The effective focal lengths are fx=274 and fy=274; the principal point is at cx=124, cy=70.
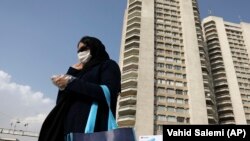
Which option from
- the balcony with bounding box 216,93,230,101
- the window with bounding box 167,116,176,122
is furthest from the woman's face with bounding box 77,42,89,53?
the balcony with bounding box 216,93,230,101

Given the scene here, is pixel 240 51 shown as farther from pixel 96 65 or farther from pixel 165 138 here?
pixel 96 65

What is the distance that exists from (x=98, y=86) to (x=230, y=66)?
269ft

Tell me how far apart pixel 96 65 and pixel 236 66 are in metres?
85.7

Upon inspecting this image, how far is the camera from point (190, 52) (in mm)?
63281

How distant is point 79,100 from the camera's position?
101 inches

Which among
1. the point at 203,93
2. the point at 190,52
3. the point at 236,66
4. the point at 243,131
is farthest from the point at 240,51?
the point at 243,131

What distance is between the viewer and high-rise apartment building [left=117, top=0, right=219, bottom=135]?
51.5 meters

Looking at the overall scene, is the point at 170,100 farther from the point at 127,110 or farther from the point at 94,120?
the point at 94,120

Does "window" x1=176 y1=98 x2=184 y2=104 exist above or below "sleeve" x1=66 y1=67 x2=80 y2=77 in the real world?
above

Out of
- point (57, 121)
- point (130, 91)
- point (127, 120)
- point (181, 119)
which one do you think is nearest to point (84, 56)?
point (57, 121)

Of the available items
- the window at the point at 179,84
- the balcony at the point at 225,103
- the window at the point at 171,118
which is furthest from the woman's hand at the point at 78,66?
the balcony at the point at 225,103

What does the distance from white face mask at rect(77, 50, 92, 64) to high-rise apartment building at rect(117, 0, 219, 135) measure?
4596 centimetres

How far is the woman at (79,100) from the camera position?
7.87ft

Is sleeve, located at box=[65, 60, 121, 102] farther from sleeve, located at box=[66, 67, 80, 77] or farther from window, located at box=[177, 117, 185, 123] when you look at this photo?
window, located at box=[177, 117, 185, 123]
